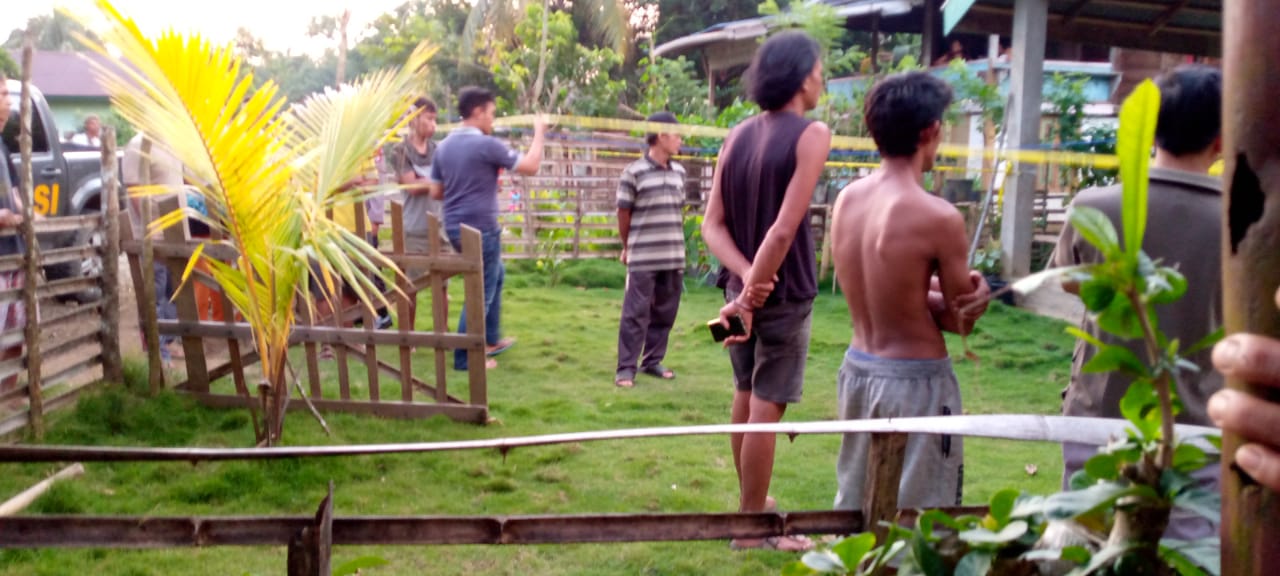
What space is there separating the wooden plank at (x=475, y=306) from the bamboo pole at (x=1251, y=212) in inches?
179

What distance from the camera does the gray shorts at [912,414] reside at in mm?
2658

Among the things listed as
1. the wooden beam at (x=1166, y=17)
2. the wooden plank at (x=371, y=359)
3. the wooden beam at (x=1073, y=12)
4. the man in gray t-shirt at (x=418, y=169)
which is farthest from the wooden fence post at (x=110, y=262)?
the wooden beam at (x=1166, y=17)

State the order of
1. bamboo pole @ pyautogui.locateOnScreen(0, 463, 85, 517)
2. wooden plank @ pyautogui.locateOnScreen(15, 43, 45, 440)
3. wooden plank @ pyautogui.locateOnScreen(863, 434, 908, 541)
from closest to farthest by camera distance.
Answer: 1. wooden plank @ pyautogui.locateOnScreen(863, 434, 908, 541)
2. bamboo pole @ pyautogui.locateOnScreen(0, 463, 85, 517)
3. wooden plank @ pyautogui.locateOnScreen(15, 43, 45, 440)

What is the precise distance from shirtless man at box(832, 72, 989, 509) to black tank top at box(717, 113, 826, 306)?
1.88ft

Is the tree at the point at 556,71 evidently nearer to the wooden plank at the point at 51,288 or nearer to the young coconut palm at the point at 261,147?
the wooden plank at the point at 51,288

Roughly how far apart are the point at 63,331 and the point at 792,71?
6516 millimetres

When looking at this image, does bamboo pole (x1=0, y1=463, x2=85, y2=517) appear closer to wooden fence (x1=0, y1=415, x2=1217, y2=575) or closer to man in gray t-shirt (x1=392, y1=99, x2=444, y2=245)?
wooden fence (x1=0, y1=415, x2=1217, y2=575)

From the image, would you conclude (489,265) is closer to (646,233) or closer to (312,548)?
(646,233)

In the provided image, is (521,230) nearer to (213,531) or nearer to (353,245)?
(353,245)

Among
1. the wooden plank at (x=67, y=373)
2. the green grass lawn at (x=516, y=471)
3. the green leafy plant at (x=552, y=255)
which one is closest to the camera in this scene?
the green grass lawn at (x=516, y=471)

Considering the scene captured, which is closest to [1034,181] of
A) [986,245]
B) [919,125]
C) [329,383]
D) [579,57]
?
[986,245]

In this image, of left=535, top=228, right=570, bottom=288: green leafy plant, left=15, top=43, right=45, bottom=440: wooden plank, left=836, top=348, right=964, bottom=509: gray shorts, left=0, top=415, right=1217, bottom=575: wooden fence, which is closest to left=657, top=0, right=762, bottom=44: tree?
left=535, top=228, right=570, bottom=288: green leafy plant

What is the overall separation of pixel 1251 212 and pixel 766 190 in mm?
2669

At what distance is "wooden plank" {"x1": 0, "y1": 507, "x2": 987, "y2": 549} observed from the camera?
5.91ft
